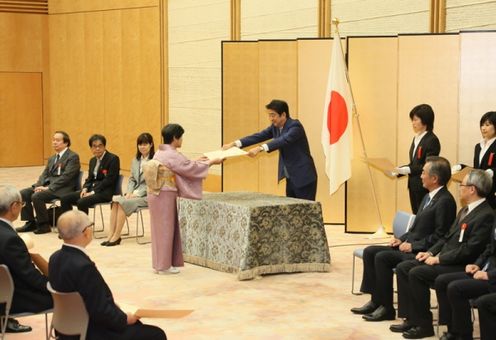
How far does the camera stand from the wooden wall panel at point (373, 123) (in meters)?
9.84

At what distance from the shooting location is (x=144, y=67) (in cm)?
1522

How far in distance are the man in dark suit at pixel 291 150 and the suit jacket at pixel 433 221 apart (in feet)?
7.70

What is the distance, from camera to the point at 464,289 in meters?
5.55

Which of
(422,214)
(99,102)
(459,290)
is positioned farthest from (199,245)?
(99,102)

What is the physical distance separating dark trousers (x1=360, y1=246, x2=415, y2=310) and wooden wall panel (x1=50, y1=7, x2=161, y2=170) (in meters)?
8.69

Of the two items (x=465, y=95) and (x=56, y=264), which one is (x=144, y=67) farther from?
(x=56, y=264)

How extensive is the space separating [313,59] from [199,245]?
10.2 ft

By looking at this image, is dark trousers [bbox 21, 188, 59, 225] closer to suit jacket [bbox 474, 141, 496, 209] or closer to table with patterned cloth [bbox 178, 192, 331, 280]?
table with patterned cloth [bbox 178, 192, 331, 280]

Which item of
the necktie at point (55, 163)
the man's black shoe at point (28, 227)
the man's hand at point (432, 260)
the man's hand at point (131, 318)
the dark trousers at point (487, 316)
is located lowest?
the man's black shoe at point (28, 227)

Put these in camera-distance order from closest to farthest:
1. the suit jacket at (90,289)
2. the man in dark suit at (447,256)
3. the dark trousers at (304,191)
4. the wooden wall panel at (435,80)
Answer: the suit jacket at (90,289)
the man in dark suit at (447,256)
the dark trousers at (304,191)
the wooden wall panel at (435,80)

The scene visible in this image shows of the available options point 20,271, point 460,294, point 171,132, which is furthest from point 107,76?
point 460,294

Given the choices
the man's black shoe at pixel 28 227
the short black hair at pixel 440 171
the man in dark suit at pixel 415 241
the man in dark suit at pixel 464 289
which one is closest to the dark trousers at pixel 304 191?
the man in dark suit at pixel 415 241

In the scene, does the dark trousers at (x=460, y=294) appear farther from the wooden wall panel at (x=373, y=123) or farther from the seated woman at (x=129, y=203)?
the seated woman at (x=129, y=203)

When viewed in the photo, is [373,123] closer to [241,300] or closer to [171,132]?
[171,132]
